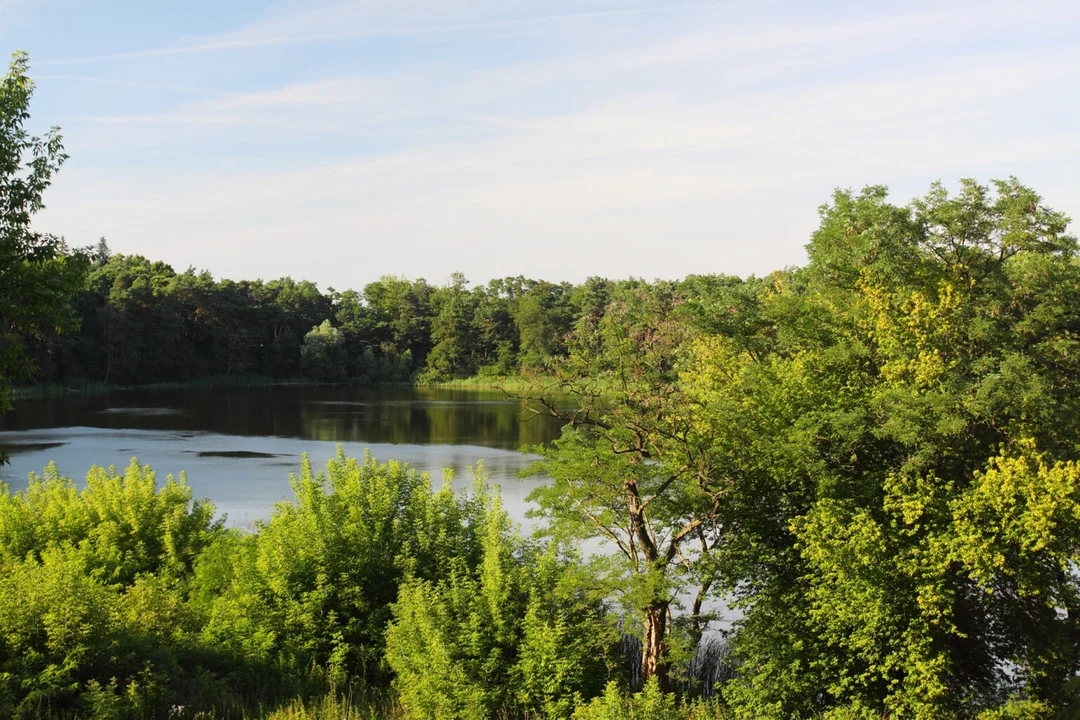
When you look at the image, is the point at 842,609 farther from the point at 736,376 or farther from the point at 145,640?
the point at 145,640

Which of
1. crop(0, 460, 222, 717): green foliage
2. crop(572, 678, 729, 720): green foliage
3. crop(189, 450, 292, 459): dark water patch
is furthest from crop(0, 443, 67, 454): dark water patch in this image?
crop(572, 678, 729, 720): green foliage

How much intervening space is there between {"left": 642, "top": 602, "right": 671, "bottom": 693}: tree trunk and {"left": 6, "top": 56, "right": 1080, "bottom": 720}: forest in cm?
5

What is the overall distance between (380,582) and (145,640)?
4647 mm

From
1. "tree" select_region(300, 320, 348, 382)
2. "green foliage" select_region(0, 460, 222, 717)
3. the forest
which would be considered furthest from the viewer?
"tree" select_region(300, 320, 348, 382)

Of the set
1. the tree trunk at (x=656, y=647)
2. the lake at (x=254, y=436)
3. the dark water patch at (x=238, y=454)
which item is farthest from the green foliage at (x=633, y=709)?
the dark water patch at (x=238, y=454)

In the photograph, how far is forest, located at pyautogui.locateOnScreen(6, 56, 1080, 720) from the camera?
12.5 meters

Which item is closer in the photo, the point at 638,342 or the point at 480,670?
the point at 480,670

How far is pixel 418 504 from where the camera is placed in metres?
15.6

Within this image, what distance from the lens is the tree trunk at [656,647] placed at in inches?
545

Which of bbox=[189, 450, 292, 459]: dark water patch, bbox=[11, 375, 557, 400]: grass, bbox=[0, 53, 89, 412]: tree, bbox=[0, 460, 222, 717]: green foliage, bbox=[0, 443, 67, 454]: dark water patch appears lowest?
bbox=[189, 450, 292, 459]: dark water patch

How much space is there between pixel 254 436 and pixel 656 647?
118 ft

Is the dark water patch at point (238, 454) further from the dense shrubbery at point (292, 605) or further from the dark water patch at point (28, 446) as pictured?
the dense shrubbery at point (292, 605)

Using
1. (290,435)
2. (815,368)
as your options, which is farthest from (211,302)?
(815,368)

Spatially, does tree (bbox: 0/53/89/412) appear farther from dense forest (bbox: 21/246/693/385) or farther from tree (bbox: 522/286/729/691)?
dense forest (bbox: 21/246/693/385)
